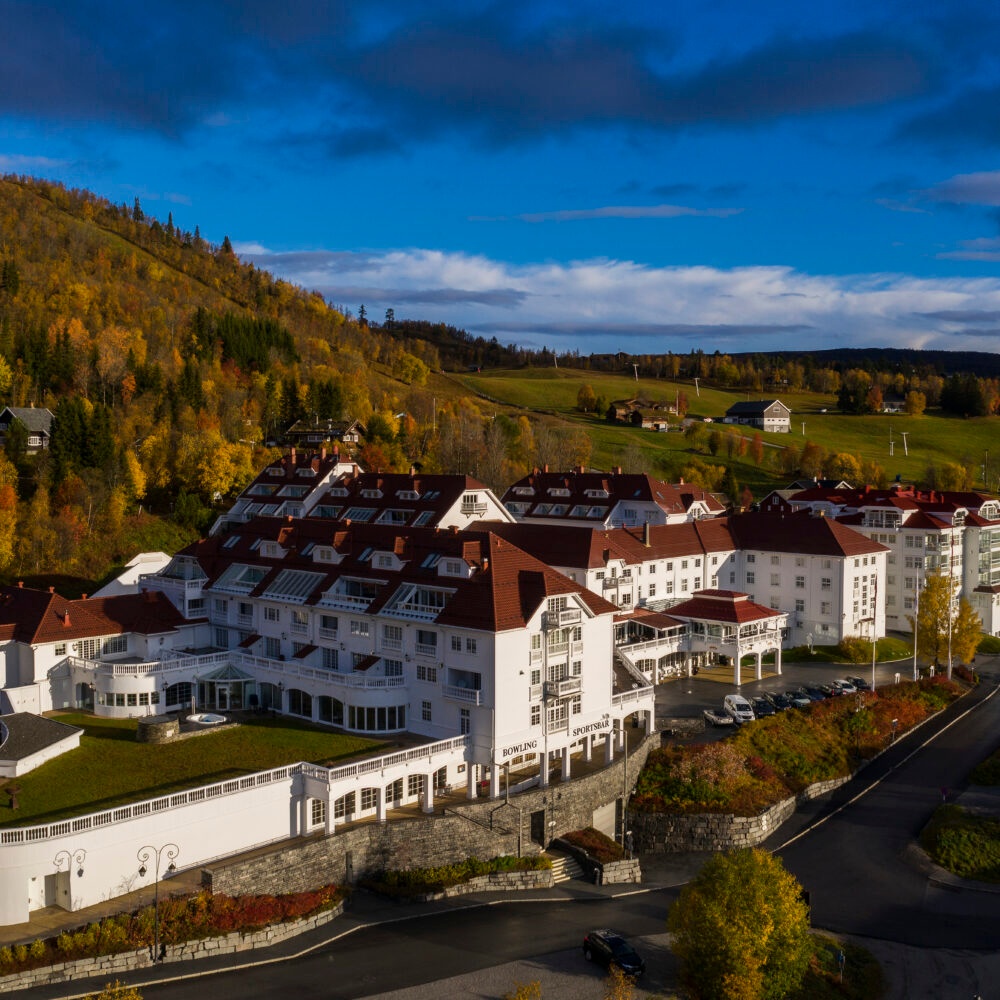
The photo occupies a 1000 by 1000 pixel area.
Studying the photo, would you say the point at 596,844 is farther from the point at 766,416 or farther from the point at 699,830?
the point at 766,416

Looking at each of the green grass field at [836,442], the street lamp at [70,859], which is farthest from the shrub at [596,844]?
the green grass field at [836,442]

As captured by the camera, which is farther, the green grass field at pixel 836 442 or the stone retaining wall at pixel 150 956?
the green grass field at pixel 836 442

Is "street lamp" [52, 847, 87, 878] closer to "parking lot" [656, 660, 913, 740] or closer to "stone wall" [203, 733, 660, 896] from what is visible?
"stone wall" [203, 733, 660, 896]

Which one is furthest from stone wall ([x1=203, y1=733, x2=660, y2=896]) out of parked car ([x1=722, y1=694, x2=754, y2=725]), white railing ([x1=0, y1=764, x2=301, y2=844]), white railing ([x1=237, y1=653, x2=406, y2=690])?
parked car ([x1=722, y1=694, x2=754, y2=725])

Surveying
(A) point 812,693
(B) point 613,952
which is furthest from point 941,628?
(B) point 613,952

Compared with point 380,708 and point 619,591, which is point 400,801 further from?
point 619,591

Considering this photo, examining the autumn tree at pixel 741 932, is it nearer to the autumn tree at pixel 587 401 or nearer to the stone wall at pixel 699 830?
the stone wall at pixel 699 830
